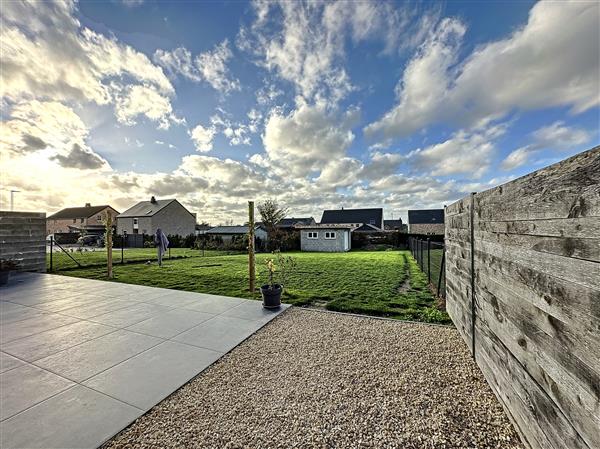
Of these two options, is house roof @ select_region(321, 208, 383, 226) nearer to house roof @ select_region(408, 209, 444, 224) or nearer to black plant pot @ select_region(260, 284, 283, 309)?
house roof @ select_region(408, 209, 444, 224)

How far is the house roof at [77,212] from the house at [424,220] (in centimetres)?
5671

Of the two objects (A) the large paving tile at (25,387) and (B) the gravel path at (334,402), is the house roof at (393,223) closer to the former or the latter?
(B) the gravel path at (334,402)

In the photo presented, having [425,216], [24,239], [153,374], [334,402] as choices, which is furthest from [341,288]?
[425,216]

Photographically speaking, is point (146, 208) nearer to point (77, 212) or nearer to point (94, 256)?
point (77, 212)

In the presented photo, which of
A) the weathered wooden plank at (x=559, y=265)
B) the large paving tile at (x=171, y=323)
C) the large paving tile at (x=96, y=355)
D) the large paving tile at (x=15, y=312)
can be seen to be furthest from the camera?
the large paving tile at (x=15, y=312)

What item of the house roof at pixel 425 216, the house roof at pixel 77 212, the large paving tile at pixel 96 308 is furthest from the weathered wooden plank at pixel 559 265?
the house roof at pixel 77 212

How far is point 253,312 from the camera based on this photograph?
198 inches

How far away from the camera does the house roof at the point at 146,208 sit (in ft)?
118

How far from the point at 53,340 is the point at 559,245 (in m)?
5.88

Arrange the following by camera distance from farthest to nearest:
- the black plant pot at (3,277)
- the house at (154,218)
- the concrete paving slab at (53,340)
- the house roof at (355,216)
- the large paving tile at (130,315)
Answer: the house roof at (355,216)
the house at (154,218)
the black plant pot at (3,277)
the large paving tile at (130,315)
the concrete paving slab at (53,340)

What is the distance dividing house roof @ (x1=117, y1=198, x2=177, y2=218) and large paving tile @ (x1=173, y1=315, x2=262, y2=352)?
36.2 metres

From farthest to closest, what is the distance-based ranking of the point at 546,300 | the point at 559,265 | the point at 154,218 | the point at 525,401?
the point at 154,218, the point at 525,401, the point at 546,300, the point at 559,265

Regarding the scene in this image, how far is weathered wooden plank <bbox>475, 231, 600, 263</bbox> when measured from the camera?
110 centimetres

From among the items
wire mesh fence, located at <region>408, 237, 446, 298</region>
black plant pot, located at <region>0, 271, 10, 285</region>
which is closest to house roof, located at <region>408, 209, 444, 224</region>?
wire mesh fence, located at <region>408, 237, 446, 298</region>
